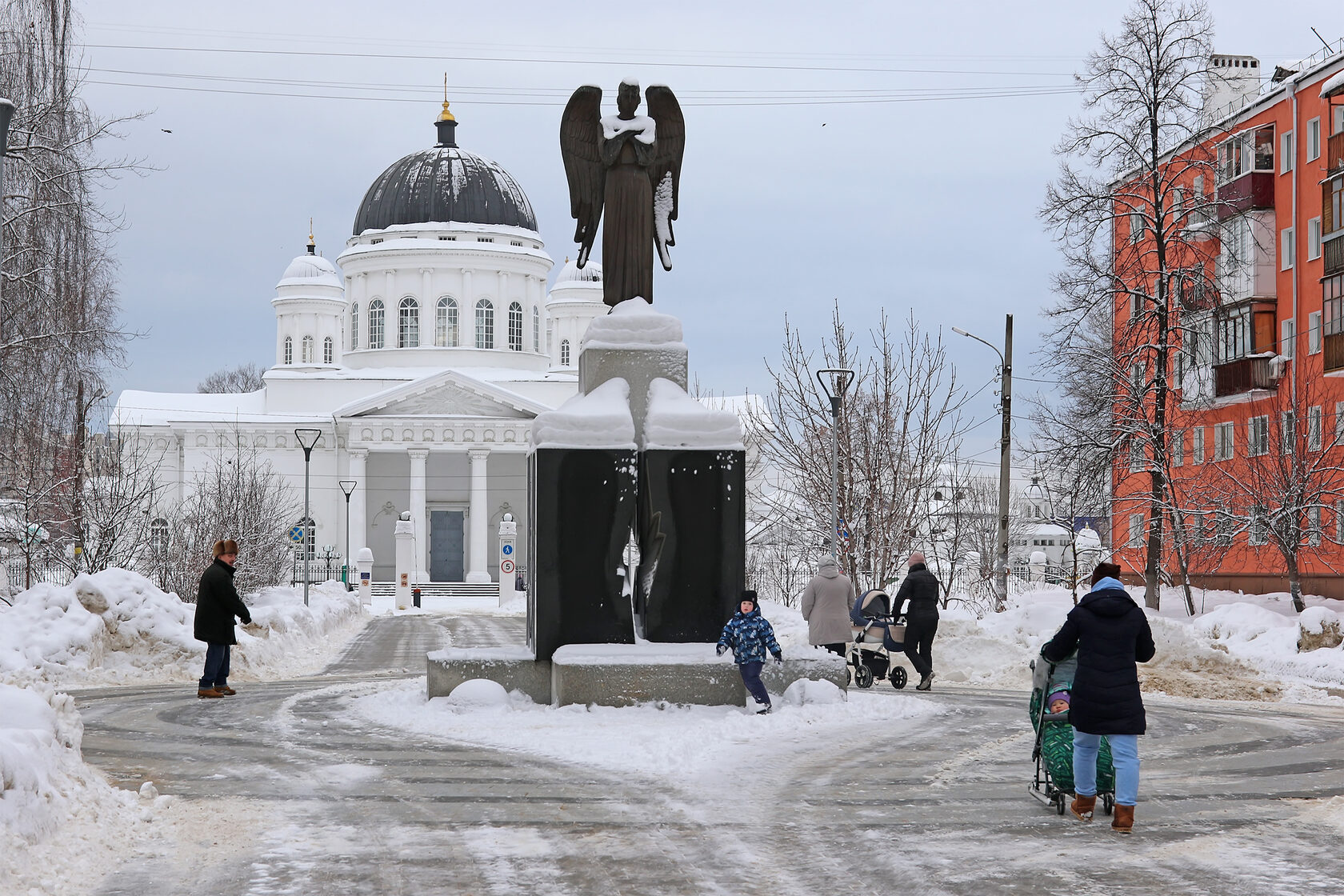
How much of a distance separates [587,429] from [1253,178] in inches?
1152

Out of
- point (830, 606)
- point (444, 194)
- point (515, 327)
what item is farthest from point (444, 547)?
point (830, 606)

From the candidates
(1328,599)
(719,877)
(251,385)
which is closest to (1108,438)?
(1328,599)

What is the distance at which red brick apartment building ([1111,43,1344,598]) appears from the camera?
2983cm

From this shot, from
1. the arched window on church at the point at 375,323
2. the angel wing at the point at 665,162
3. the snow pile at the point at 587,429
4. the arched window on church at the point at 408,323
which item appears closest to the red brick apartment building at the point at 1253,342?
the angel wing at the point at 665,162

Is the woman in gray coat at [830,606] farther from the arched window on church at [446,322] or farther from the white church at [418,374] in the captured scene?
the arched window on church at [446,322]

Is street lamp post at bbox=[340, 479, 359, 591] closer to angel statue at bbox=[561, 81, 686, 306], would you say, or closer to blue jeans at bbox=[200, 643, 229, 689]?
blue jeans at bbox=[200, 643, 229, 689]

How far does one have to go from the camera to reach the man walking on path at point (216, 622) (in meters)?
15.0

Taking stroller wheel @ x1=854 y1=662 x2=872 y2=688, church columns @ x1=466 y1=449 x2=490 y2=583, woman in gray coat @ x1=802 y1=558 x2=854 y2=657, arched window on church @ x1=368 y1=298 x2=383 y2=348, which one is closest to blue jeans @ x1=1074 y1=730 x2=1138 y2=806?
stroller wheel @ x1=854 y1=662 x2=872 y2=688

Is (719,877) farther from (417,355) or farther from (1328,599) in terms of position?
(417,355)

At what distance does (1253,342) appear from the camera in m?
38.2

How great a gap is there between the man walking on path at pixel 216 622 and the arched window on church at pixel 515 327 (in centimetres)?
6434

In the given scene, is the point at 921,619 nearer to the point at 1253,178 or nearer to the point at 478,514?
the point at 1253,178

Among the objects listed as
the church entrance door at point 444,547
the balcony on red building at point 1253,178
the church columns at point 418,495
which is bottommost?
the church entrance door at point 444,547

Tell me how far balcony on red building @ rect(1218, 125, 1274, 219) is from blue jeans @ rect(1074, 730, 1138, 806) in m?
32.1
